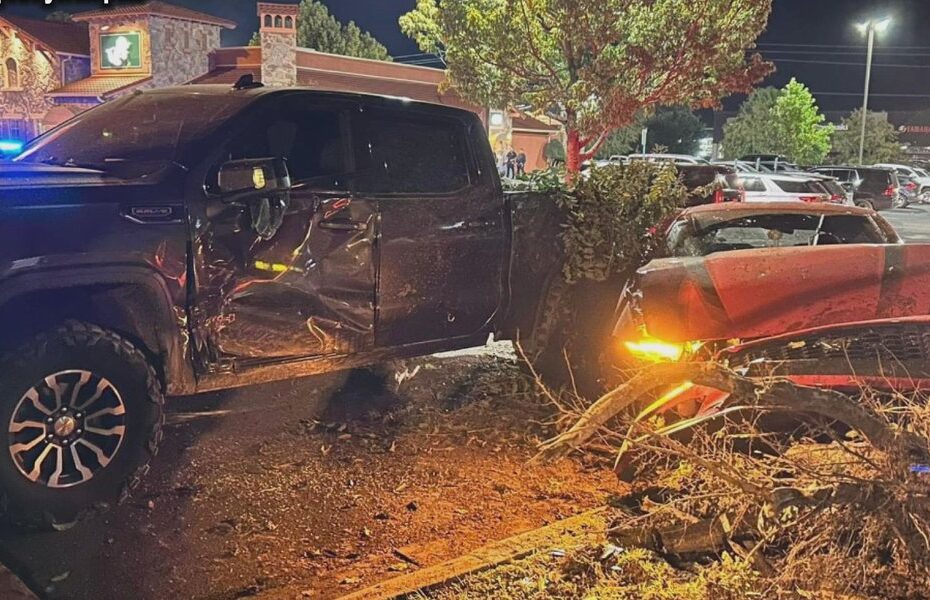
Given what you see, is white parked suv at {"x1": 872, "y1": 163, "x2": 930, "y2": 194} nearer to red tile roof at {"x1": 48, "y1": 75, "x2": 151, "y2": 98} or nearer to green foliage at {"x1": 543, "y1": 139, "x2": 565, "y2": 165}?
green foliage at {"x1": 543, "y1": 139, "x2": 565, "y2": 165}

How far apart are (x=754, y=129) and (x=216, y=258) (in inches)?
1933

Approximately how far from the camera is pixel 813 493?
325 centimetres

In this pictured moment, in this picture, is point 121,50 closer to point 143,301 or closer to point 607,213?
point 607,213

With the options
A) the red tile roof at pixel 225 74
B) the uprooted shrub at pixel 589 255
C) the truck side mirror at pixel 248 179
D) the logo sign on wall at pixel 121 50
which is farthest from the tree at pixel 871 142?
the truck side mirror at pixel 248 179

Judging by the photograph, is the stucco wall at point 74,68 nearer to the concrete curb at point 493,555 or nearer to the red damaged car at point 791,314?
the red damaged car at point 791,314

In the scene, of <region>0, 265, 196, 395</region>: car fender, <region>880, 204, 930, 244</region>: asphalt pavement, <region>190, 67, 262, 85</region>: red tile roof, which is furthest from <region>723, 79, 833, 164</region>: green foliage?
<region>0, 265, 196, 395</region>: car fender

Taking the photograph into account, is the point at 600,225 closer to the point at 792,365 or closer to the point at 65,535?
the point at 792,365

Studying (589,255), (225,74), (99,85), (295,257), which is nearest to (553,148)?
(225,74)

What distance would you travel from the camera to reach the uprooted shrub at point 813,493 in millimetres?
3164

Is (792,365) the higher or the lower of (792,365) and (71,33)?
the lower

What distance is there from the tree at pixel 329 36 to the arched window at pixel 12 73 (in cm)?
1081

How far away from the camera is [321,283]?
4.56 m

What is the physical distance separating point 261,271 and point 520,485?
182cm

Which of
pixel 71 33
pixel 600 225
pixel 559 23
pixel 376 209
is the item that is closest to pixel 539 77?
pixel 559 23
